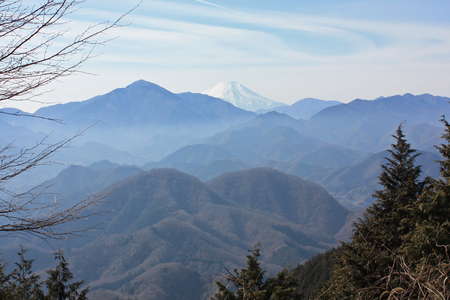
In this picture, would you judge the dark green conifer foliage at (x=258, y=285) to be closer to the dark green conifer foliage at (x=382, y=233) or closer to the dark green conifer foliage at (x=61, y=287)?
the dark green conifer foliage at (x=382, y=233)

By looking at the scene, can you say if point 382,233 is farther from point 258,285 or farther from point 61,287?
point 61,287

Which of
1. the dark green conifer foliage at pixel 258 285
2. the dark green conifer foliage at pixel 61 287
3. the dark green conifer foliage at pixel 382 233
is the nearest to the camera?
the dark green conifer foliage at pixel 258 285

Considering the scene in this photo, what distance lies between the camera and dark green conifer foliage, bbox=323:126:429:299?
441 inches

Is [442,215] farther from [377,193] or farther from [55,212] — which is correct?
[55,212]

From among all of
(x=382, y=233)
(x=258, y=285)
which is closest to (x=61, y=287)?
(x=258, y=285)

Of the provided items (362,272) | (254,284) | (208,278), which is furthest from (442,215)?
(208,278)

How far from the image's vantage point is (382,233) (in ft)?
45.7

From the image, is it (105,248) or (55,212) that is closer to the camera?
(55,212)

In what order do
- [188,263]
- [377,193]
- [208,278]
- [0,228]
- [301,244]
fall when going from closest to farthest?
[0,228], [377,193], [208,278], [188,263], [301,244]

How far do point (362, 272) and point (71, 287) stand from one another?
11.3m

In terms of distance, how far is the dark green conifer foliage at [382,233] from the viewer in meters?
11.2

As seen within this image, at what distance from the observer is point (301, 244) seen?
649 feet

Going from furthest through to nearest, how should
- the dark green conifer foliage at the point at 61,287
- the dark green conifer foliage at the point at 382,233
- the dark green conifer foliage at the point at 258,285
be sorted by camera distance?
the dark green conifer foliage at the point at 61,287 < the dark green conifer foliage at the point at 382,233 < the dark green conifer foliage at the point at 258,285

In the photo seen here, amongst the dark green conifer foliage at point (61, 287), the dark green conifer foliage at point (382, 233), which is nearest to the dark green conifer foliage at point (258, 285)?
the dark green conifer foliage at point (382, 233)
